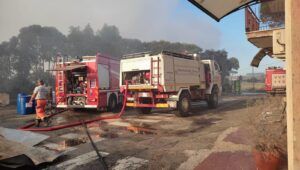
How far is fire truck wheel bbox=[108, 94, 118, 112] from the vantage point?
1562cm

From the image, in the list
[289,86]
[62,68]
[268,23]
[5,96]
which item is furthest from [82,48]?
[289,86]

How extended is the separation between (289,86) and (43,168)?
15.2ft

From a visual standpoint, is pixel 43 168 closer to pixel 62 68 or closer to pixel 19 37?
pixel 62 68

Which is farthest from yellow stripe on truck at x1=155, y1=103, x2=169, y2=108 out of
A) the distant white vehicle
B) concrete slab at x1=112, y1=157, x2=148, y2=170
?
concrete slab at x1=112, y1=157, x2=148, y2=170

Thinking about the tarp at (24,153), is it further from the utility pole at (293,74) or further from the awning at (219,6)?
the utility pole at (293,74)

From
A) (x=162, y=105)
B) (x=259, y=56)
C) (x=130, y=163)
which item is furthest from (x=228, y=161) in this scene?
(x=162, y=105)

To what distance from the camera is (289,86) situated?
2.80 metres

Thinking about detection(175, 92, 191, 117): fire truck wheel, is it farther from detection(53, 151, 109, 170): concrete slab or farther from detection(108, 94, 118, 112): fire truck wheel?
detection(53, 151, 109, 170): concrete slab

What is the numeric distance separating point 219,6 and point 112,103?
A: 1170 centimetres

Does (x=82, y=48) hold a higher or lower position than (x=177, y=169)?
higher

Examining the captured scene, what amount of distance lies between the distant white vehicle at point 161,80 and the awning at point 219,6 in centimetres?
736

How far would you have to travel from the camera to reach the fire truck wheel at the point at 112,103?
15.6 meters

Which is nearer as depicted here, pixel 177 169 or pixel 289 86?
pixel 289 86

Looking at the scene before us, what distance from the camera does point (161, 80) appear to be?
12.4m
